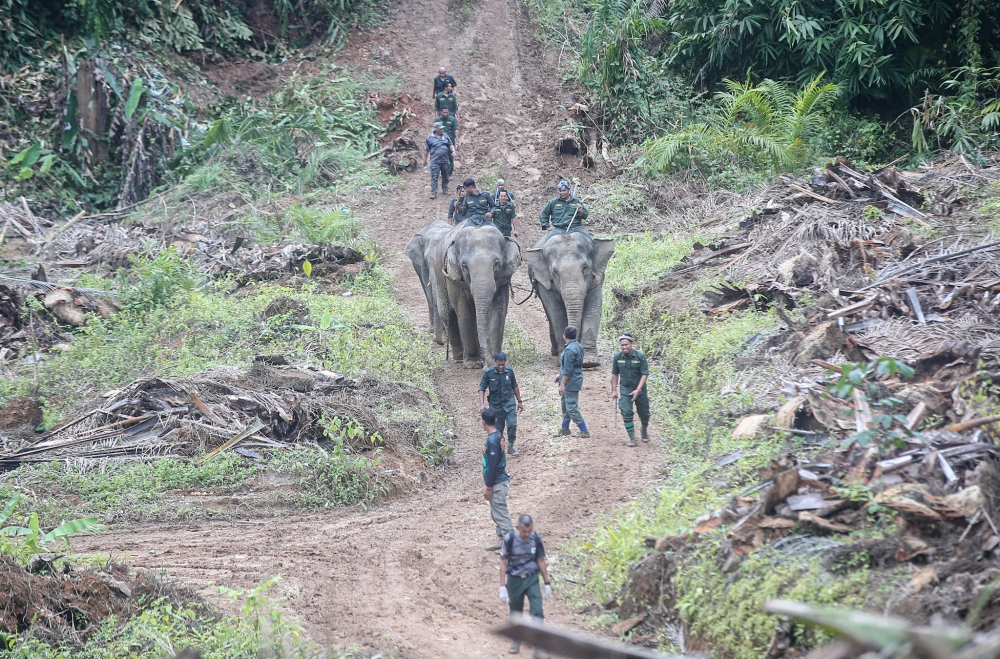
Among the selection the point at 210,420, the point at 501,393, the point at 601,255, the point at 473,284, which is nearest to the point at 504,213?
the point at 601,255

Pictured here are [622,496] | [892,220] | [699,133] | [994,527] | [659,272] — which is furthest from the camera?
[699,133]

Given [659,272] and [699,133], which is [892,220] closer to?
[659,272]

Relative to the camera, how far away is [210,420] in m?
10.5

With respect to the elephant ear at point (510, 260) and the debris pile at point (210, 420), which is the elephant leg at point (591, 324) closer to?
the elephant ear at point (510, 260)

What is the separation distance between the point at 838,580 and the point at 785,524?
2.29ft

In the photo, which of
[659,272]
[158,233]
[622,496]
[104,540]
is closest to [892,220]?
[659,272]

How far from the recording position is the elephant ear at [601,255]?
522 inches

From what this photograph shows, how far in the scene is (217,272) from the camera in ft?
58.3

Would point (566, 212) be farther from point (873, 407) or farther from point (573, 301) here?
point (873, 407)

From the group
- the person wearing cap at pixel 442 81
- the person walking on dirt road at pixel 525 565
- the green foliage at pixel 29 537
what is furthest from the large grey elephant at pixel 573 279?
the person wearing cap at pixel 442 81

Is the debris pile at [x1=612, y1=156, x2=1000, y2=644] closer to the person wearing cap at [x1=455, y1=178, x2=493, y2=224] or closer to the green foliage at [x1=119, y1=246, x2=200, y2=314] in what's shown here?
the person wearing cap at [x1=455, y1=178, x2=493, y2=224]

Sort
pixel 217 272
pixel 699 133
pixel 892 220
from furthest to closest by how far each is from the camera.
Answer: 1. pixel 699 133
2. pixel 217 272
3. pixel 892 220

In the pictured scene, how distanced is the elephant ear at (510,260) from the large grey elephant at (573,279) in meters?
0.17

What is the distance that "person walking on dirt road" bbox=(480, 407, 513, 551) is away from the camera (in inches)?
307
